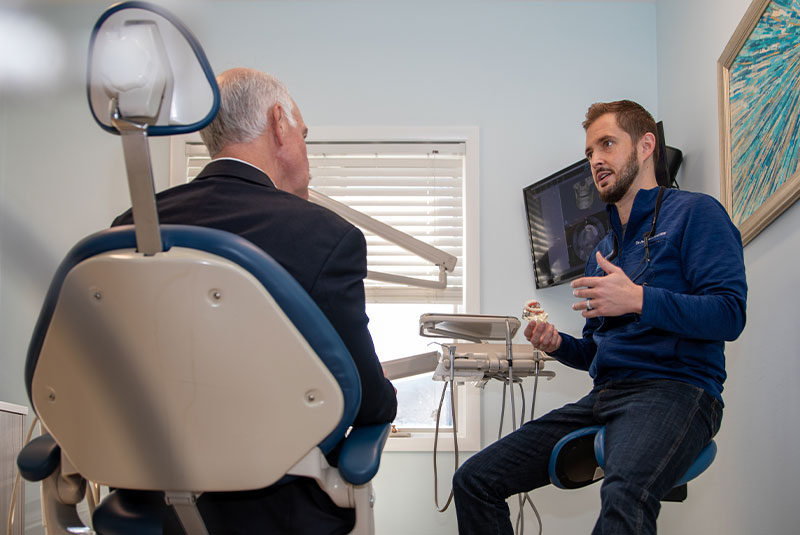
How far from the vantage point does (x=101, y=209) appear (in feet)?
12.0

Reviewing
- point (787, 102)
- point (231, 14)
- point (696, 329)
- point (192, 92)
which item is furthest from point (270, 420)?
point (231, 14)

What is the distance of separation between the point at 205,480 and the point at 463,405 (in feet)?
8.66

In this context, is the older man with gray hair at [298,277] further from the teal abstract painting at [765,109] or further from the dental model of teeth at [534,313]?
the teal abstract painting at [765,109]

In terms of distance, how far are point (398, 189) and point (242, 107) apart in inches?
84.8

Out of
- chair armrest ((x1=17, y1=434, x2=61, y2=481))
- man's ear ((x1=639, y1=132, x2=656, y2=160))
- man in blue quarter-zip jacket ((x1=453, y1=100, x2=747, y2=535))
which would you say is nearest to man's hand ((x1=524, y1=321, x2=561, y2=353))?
man in blue quarter-zip jacket ((x1=453, y1=100, x2=747, y2=535))

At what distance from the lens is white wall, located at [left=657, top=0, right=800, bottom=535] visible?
6.88 feet

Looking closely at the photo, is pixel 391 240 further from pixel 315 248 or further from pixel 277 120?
pixel 315 248

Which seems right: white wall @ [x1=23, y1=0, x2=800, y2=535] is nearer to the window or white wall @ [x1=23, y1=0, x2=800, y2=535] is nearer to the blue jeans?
the window

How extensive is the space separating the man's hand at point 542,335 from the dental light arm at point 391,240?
835 millimetres

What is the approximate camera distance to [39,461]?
1134 mm

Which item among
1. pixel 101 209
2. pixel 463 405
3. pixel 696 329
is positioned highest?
pixel 101 209

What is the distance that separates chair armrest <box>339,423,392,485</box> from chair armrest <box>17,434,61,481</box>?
0.45 metres

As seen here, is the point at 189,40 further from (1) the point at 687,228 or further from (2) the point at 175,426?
(1) the point at 687,228

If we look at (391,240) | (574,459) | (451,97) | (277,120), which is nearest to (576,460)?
(574,459)
